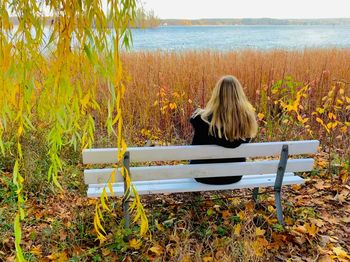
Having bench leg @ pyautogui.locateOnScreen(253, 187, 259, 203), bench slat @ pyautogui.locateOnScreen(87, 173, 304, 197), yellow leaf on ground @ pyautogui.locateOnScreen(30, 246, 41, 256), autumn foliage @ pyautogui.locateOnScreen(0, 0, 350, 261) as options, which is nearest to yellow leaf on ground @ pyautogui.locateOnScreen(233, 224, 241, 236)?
autumn foliage @ pyautogui.locateOnScreen(0, 0, 350, 261)

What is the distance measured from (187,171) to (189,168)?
0.08ft

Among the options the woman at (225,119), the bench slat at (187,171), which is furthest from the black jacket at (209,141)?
the bench slat at (187,171)

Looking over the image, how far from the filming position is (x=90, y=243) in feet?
7.78

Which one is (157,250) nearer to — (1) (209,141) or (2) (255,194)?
(1) (209,141)

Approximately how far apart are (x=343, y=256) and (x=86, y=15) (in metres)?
1.94

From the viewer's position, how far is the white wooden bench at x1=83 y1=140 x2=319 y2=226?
87.6 inches

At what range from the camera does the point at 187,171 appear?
2354 mm

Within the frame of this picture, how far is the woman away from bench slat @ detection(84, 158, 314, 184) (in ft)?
0.46

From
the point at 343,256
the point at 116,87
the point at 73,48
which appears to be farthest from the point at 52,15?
the point at 343,256

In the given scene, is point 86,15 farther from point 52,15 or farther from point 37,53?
point 37,53

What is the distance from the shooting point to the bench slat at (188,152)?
2.20 metres

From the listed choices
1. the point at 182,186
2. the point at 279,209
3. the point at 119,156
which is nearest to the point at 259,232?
the point at 279,209

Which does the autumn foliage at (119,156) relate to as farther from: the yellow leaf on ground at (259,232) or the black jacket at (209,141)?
the black jacket at (209,141)

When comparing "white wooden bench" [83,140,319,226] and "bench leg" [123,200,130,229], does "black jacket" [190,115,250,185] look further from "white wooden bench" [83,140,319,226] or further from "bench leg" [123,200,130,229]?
"bench leg" [123,200,130,229]
